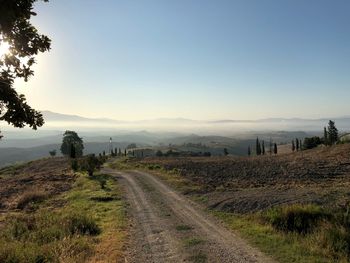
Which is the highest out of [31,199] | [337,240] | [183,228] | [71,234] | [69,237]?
[337,240]

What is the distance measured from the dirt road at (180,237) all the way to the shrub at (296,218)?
2640 millimetres

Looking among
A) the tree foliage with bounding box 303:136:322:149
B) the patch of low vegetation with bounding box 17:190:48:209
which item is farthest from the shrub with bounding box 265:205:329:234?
the tree foliage with bounding box 303:136:322:149

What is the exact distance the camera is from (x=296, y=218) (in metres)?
19.6

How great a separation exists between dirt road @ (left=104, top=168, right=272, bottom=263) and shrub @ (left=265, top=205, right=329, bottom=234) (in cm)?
264

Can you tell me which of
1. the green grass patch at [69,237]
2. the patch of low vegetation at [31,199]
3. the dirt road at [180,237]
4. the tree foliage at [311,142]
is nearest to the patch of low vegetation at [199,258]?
the dirt road at [180,237]

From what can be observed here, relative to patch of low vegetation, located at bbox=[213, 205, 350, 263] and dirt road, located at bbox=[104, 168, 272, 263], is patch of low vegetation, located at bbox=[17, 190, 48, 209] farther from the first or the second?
patch of low vegetation, located at bbox=[213, 205, 350, 263]

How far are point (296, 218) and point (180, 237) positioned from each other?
6013 mm

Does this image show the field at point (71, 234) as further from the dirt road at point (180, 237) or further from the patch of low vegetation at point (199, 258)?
the patch of low vegetation at point (199, 258)

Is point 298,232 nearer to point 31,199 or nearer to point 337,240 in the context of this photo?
point 337,240

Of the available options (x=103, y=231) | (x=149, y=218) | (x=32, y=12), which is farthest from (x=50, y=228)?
(x=32, y=12)

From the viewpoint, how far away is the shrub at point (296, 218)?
752 inches

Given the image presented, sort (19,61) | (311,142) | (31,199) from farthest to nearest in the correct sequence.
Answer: (311,142), (31,199), (19,61)

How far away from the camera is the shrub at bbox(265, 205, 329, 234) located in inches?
752

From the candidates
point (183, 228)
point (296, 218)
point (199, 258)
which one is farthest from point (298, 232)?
point (199, 258)
